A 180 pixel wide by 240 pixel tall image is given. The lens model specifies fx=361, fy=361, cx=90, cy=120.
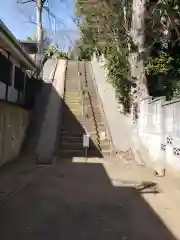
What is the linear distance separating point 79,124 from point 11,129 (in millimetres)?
4474

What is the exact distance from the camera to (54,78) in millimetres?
24547

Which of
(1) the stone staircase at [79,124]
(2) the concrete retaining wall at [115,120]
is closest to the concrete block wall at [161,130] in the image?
(2) the concrete retaining wall at [115,120]

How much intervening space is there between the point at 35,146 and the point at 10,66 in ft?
11.5

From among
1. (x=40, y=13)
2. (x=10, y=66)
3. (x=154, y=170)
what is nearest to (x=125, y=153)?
(x=154, y=170)

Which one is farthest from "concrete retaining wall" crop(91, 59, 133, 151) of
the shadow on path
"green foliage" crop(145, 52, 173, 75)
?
the shadow on path

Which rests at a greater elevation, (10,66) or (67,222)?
(10,66)

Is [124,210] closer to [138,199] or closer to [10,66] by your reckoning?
[138,199]

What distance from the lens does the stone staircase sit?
50.1 ft

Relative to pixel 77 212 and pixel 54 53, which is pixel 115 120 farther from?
pixel 54 53

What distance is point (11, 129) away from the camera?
13516 millimetres

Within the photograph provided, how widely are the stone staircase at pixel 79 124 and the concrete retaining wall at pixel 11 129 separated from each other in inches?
70.1

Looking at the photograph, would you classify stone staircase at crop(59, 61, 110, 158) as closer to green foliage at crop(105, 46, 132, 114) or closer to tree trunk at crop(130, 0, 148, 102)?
green foliage at crop(105, 46, 132, 114)

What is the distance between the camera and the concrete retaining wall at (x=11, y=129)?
12242 millimetres

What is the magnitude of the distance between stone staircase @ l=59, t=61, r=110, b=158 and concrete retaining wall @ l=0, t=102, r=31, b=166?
1781 millimetres
